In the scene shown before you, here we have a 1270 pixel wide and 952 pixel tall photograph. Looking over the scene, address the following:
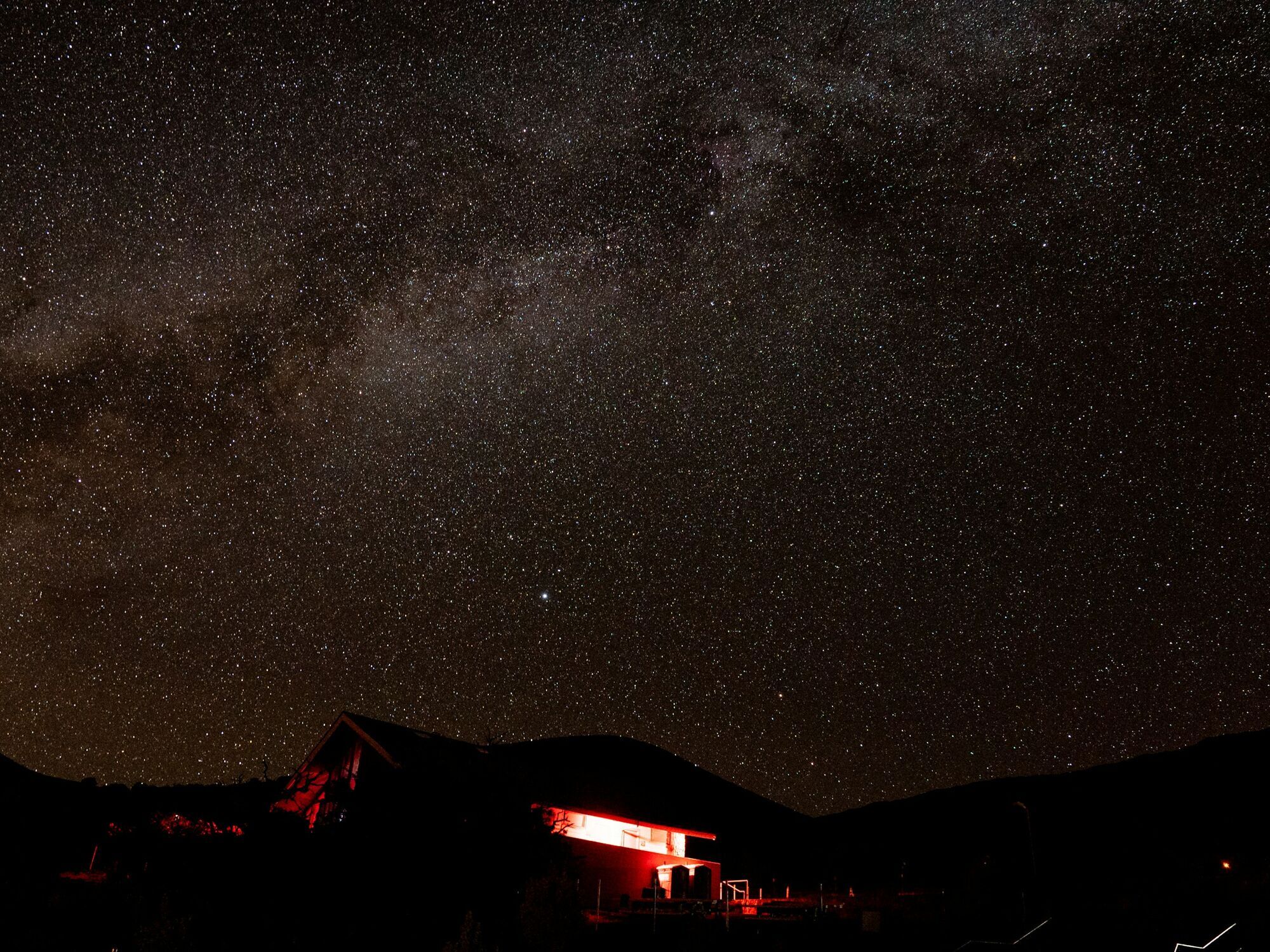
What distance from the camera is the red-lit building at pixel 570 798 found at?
16469 mm

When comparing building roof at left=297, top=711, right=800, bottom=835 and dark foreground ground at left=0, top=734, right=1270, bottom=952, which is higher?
building roof at left=297, top=711, right=800, bottom=835

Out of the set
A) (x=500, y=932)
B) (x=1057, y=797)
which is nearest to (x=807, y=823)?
(x=1057, y=797)

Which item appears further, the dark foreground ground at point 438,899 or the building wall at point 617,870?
the building wall at point 617,870

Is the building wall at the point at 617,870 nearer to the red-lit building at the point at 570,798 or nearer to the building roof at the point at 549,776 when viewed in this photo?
the red-lit building at the point at 570,798

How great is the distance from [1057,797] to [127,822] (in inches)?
2408

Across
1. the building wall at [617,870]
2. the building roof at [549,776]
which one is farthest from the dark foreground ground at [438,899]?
the building wall at [617,870]

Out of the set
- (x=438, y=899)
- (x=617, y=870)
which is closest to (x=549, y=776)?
(x=617, y=870)

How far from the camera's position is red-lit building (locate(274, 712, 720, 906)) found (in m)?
16.5

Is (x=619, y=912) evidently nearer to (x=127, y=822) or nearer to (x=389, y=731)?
(x=389, y=731)

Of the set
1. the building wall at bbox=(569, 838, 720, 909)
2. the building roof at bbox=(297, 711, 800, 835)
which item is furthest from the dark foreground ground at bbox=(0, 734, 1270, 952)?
the building wall at bbox=(569, 838, 720, 909)

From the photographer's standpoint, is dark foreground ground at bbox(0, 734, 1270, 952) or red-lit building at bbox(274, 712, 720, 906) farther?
red-lit building at bbox(274, 712, 720, 906)

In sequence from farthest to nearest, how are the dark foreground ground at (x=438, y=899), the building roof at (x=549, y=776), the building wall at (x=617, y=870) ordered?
the building wall at (x=617, y=870), the building roof at (x=549, y=776), the dark foreground ground at (x=438, y=899)

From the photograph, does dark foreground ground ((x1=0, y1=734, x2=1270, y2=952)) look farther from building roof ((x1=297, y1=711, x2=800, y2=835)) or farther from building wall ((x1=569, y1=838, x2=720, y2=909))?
building wall ((x1=569, y1=838, x2=720, y2=909))

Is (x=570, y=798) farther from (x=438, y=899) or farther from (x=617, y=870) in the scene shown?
(x=438, y=899)
